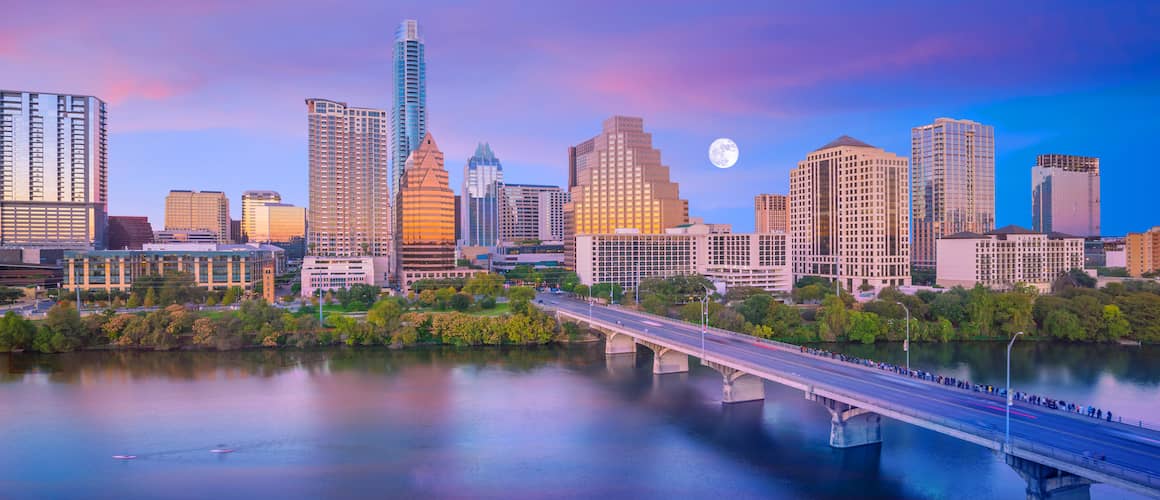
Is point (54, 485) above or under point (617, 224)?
under

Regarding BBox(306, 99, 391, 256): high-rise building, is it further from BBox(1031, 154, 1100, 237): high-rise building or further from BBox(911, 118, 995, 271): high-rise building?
BBox(1031, 154, 1100, 237): high-rise building

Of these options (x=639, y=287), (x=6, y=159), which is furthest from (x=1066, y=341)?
(x=6, y=159)

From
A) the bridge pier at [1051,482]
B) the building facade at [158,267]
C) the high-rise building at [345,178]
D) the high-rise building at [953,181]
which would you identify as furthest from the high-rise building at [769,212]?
the bridge pier at [1051,482]

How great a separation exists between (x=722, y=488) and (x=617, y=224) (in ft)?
306

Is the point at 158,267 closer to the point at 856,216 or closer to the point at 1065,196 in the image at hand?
the point at 856,216

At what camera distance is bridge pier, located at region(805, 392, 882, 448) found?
34.2 metres

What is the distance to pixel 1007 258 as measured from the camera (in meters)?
97.8

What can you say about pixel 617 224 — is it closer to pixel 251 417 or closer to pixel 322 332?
pixel 322 332

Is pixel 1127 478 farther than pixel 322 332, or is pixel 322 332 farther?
pixel 322 332

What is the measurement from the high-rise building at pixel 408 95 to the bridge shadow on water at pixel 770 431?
112 metres

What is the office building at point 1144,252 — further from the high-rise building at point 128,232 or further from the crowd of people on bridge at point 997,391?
the high-rise building at point 128,232

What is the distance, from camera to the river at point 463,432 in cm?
3102

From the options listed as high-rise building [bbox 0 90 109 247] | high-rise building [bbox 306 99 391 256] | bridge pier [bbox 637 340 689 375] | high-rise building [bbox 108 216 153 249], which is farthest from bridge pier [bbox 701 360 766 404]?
high-rise building [bbox 108 216 153 249]

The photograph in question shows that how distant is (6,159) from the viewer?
119 meters
